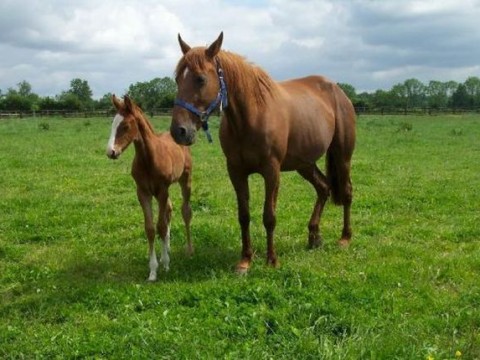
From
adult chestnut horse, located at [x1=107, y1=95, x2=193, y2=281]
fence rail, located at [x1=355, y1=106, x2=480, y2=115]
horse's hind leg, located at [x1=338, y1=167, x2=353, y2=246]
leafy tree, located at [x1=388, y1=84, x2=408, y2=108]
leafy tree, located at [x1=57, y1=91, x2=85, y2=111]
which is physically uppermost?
leafy tree, located at [x1=388, y1=84, x2=408, y2=108]

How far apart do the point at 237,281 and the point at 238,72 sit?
226 cm

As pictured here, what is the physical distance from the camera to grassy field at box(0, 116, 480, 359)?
4.34 m

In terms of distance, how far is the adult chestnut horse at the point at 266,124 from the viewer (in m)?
5.58

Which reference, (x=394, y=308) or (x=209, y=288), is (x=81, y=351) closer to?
(x=209, y=288)

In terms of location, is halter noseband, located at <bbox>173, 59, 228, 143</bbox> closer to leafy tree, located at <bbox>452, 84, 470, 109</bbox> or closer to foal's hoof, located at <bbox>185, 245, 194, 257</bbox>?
foal's hoof, located at <bbox>185, 245, 194, 257</bbox>

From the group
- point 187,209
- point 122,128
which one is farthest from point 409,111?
point 122,128

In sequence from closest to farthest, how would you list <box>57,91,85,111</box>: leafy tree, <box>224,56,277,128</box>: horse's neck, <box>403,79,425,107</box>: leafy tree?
<box>224,56,277,128</box>: horse's neck
<box>57,91,85,111</box>: leafy tree
<box>403,79,425,107</box>: leafy tree

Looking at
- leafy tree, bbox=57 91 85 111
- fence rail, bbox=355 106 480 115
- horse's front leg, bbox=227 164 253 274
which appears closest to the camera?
horse's front leg, bbox=227 164 253 274

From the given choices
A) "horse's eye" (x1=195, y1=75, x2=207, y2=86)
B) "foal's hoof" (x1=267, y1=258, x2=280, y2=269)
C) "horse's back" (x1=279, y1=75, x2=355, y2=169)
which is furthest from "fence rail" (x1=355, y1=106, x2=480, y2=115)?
"horse's eye" (x1=195, y1=75, x2=207, y2=86)

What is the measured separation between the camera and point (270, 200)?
21.1ft

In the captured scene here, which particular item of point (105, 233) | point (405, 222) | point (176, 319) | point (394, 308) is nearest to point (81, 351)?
point (176, 319)

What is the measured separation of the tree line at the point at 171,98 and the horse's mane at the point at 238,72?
58.9ft

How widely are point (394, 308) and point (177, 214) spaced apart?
521 cm

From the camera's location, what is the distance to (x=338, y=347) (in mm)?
4102
